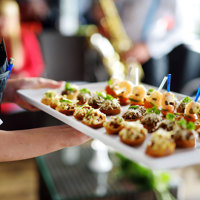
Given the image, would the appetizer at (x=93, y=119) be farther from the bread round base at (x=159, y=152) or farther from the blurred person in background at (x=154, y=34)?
the blurred person in background at (x=154, y=34)

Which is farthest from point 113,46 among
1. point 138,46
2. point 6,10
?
point 6,10

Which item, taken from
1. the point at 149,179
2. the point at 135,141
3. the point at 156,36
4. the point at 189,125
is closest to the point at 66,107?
the point at 135,141

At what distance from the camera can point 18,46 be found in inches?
170

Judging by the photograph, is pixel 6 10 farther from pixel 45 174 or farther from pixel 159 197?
pixel 159 197

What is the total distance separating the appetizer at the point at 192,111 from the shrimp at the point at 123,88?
0.48 metres

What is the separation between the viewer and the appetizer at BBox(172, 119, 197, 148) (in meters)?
1.21

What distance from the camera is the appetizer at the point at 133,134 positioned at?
1227 millimetres

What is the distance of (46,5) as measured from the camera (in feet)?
19.7

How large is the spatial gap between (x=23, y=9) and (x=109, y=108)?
15.1 ft

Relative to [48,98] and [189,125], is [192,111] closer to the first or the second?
[189,125]

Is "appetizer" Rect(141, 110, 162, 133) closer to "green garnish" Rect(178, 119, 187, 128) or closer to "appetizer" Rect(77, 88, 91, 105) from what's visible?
"green garnish" Rect(178, 119, 187, 128)

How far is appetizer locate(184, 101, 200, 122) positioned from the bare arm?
483 mm

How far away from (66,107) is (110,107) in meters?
0.23

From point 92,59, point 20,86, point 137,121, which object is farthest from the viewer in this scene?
point 92,59
